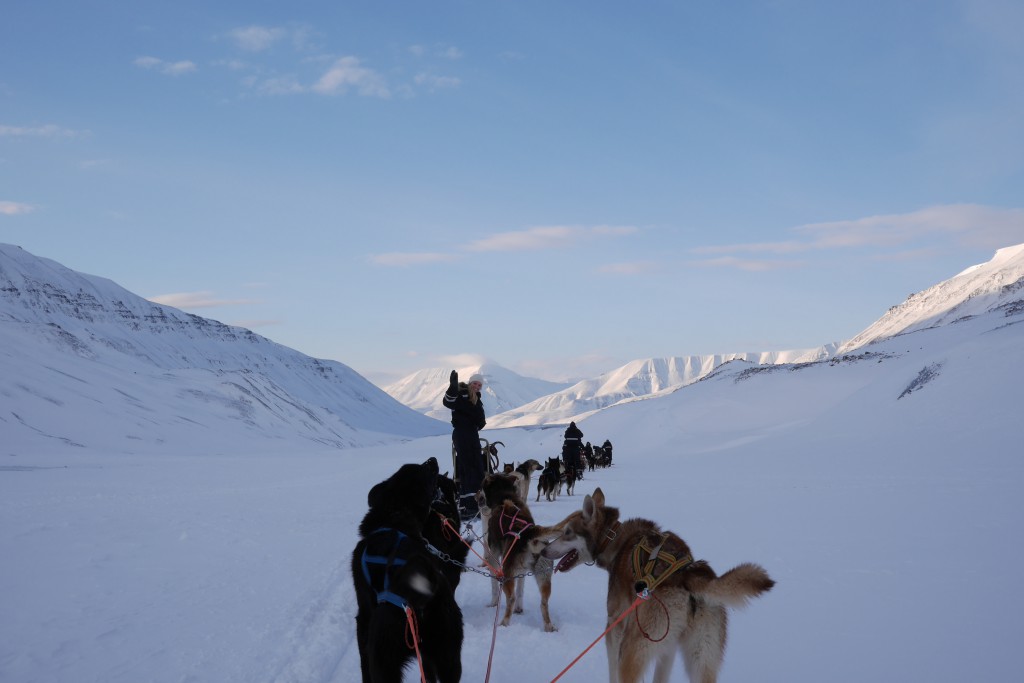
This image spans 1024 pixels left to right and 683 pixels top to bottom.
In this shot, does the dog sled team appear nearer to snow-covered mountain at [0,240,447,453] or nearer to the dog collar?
the dog collar

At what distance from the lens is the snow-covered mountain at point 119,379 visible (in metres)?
58.6

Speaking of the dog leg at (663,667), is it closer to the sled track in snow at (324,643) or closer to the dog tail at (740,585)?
the dog tail at (740,585)

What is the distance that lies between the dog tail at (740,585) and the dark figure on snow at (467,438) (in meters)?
5.54

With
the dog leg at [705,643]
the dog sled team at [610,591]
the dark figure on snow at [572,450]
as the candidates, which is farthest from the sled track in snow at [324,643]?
the dark figure on snow at [572,450]

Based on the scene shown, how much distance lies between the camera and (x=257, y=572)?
7.45m

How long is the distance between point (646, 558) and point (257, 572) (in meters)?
5.09

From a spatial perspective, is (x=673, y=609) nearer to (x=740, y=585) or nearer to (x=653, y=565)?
(x=653, y=565)

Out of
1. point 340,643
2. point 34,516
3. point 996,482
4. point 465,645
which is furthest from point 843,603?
point 34,516

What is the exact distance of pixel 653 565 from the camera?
12.7 feet

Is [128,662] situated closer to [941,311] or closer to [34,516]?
[34,516]

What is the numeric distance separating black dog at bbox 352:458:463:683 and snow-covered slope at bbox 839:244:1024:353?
99.0 meters

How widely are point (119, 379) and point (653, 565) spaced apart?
9507 cm

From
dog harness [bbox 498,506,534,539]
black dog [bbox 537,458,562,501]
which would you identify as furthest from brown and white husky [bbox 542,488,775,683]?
black dog [bbox 537,458,562,501]

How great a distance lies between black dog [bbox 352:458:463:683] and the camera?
11.4 ft
